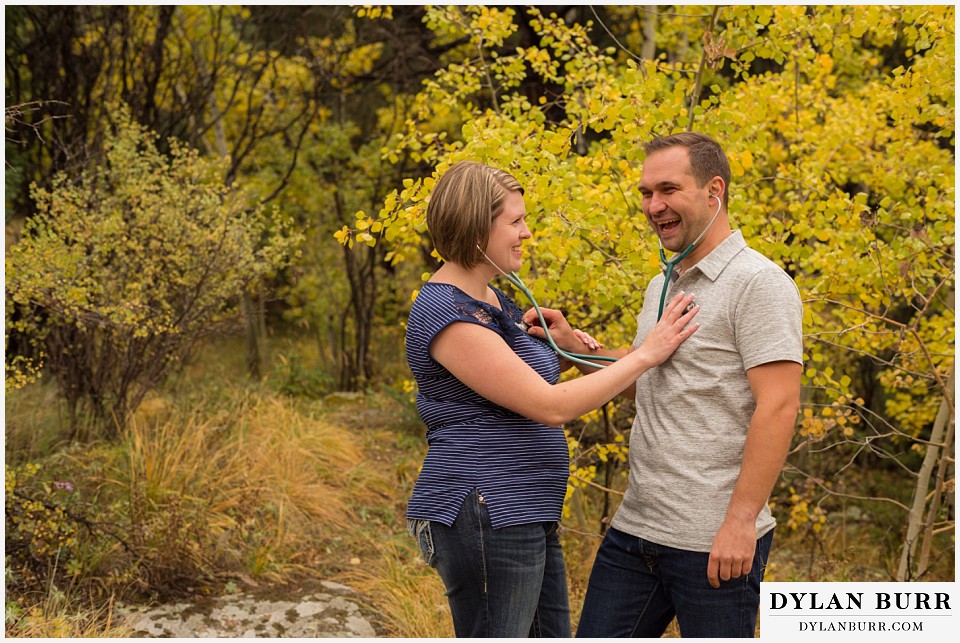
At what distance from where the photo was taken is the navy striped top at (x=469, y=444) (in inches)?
78.1

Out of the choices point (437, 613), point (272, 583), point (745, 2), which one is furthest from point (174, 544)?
point (745, 2)

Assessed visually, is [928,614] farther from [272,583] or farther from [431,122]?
[431,122]

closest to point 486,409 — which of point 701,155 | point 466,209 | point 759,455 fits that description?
point 466,209

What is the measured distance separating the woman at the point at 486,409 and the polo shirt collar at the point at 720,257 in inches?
3.3

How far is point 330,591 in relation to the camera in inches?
179

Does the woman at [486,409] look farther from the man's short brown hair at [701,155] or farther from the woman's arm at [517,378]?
the man's short brown hair at [701,155]

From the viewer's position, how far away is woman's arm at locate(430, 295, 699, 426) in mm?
1932

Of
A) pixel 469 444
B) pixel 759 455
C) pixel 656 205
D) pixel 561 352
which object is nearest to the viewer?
pixel 759 455

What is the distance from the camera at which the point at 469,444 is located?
201 cm

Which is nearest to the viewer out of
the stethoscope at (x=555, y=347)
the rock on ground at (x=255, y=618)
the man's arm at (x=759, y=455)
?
the man's arm at (x=759, y=455)

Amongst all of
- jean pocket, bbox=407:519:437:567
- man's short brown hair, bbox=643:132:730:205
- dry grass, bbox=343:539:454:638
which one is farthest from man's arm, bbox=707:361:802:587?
dry grass, bbox=343:539:454:638

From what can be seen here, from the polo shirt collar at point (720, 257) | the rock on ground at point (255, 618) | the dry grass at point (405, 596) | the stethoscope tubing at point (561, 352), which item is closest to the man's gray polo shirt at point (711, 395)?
the polo shirt collar at point (720, 257)

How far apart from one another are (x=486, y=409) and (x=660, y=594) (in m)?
0.66

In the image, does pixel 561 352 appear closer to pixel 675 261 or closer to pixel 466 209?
pixel 675 261
